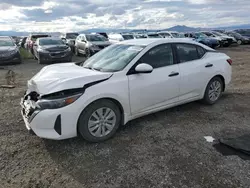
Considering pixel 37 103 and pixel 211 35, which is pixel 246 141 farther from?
pixel 211 35

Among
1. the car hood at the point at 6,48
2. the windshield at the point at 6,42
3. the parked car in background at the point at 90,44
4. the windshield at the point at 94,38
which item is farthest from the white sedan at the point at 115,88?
the windshield at the point at 94,38

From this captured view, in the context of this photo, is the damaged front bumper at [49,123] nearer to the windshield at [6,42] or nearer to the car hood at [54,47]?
the car hood at [54,47]

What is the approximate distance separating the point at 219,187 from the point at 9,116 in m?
4.10

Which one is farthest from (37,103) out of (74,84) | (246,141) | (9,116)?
(246,141)

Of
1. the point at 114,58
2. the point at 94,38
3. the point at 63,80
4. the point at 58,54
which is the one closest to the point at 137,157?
the point at 63,80

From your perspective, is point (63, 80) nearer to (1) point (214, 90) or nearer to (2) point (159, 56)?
(2) point (159, 56)

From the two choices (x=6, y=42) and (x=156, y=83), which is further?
(x=6, y=42)

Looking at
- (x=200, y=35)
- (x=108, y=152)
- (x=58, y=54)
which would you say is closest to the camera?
(x=108, y=152)

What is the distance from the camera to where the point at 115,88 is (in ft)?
12.0

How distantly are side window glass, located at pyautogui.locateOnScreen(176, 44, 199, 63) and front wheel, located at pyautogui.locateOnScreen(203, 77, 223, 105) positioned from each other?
745 mm

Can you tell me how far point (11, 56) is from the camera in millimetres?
12742

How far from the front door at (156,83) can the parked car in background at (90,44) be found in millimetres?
10714

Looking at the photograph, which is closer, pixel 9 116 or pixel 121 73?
pixel 121 73

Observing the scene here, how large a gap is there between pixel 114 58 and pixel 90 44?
1110 centimetres
